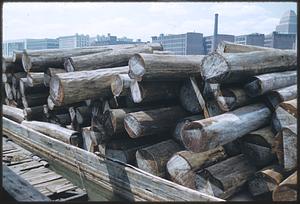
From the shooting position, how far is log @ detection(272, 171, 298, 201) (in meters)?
3.61

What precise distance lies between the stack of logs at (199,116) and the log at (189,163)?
0.01 m

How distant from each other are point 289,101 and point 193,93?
5.01 ft

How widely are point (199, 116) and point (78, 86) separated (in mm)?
2023

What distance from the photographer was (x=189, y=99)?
5477mm

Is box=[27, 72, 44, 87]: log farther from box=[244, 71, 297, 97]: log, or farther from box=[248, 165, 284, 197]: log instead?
box=[248, 165, 284, 197]: log

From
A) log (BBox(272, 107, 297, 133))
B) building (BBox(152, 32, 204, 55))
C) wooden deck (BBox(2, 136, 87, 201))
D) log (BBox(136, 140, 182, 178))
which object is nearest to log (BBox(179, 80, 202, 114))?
log (BBox(136, 140, 182, 178))

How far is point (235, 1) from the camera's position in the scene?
1.58 meters

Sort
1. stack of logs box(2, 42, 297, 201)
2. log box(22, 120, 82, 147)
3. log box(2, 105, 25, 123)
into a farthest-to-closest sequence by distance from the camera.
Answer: log box(2, 105, 25, 123) < log box(22, 120, 82, 147) < stack of logs box(2, 42, 297, 201)

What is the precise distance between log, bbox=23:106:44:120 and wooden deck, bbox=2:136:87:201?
3.83 feet

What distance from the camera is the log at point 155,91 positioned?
5324 millimetres

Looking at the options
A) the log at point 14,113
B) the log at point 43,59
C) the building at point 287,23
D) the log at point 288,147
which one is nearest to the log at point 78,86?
the log at point 43,59

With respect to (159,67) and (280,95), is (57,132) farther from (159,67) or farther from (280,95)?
(280,95)

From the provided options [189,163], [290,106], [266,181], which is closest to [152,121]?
[189,163]

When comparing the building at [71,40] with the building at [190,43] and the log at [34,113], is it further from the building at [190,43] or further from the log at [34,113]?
the log at [34,113]
